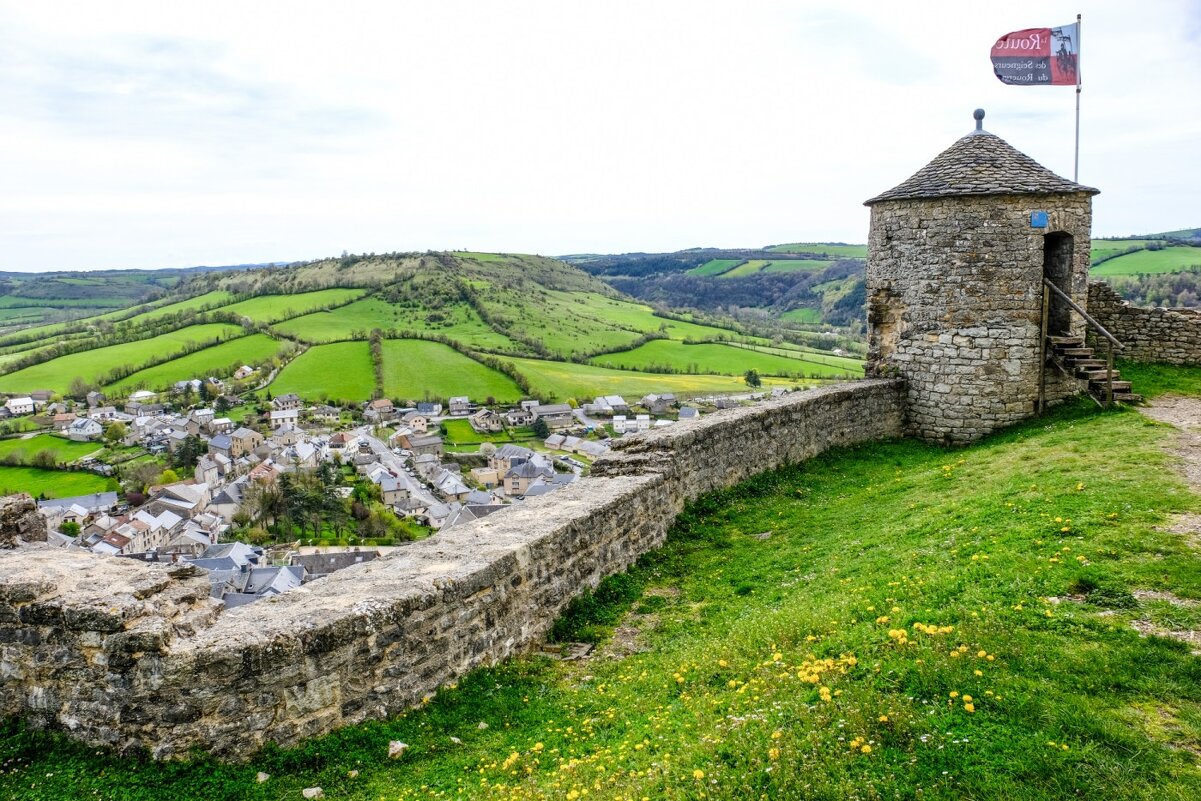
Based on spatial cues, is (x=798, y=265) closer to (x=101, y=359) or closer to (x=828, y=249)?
(x=828, y=249)

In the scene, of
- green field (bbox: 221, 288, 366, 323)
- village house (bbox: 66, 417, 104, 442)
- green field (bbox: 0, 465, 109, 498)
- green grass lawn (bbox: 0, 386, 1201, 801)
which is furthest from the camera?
green field (bbox: 221, 288, 366, 323)

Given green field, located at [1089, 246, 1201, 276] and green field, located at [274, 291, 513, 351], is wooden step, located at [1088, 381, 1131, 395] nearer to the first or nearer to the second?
green field, located at [1089, 246, 1201, 276]

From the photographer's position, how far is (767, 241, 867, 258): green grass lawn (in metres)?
161

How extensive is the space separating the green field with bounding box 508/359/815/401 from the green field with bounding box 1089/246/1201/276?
31.7 meters

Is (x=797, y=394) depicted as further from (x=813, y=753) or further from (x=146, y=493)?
(x=146, y=493)

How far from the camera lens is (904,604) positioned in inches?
250

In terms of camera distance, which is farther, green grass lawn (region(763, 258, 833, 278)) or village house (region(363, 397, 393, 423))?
green grass lawn (region(763, 258, 833, 278))

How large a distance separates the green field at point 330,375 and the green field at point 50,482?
21653mm

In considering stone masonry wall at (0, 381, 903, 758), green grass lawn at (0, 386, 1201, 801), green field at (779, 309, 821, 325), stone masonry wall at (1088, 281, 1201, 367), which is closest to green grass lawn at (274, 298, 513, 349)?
green field at (779, 309, 821, 325)

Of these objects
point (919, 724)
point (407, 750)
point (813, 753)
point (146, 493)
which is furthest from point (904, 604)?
point (146, 493)

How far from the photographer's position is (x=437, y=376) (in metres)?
77.2

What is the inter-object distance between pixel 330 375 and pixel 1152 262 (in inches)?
3148

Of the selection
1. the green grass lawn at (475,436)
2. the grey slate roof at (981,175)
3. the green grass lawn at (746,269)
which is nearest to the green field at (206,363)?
the green grass lawn at (475,436)

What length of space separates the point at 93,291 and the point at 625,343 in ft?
517
